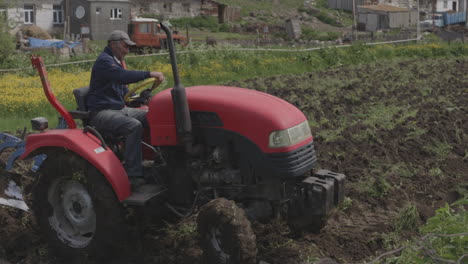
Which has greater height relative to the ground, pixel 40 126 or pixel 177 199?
pixel 40 126

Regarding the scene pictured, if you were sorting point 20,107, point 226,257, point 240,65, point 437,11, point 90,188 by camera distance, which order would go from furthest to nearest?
point 437,11 → point 240,65 → point 20,107 → point 90,188 → point 226,257

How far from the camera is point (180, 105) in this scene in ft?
15.0

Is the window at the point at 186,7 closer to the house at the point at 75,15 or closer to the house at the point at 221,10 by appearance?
the house at the point at 221,10

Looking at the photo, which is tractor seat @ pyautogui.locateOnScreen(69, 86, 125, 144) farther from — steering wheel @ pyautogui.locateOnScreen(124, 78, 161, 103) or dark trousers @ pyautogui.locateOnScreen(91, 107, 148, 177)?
steering wheel @ pyautogui.locateOnScreen(124, 78, 161, 103)

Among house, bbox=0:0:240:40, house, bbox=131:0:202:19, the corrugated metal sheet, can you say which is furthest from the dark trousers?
the corrugated metal sheet

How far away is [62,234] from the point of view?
526 centimetres

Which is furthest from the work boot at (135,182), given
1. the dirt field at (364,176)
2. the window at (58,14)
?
the window at (58,14)

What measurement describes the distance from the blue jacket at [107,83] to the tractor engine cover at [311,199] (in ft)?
5.12

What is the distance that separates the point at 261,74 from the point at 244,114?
14.5 m

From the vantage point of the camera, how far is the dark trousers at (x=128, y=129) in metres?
4.92

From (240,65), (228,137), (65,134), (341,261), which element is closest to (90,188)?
(65,134)

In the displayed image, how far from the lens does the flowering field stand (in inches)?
486

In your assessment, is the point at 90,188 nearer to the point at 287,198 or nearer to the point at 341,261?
the point at 287,198

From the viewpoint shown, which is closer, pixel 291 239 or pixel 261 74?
pixel 291 239
